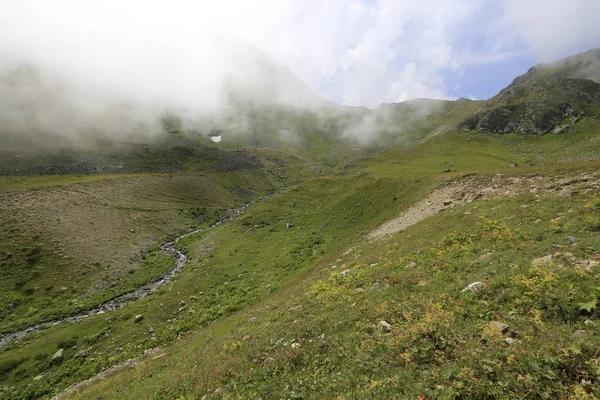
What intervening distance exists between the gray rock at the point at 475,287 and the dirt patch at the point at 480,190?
13721mm

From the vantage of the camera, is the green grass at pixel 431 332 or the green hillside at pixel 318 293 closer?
the green grass at pixel 431 332

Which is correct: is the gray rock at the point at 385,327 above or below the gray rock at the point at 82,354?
above

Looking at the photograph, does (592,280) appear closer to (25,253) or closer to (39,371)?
(39,371)

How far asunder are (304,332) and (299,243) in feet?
100

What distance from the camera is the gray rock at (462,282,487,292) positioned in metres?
11.8

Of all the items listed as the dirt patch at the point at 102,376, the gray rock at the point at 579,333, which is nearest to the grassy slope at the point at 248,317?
the dirt patch at the point at 102,376

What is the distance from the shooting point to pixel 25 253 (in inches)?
1796

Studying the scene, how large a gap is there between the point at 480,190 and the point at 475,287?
22008 mm

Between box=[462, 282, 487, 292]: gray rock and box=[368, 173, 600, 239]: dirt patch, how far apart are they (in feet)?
45.0

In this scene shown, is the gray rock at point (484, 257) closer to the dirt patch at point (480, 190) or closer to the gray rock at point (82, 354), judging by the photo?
the dirt patch at point (480, 190)

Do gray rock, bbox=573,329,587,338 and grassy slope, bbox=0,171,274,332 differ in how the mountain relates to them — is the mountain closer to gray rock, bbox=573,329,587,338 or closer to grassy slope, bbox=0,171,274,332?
grassy slope, bbox=0,171,274,332

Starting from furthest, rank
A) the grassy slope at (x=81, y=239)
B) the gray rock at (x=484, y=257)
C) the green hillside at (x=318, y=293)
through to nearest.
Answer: the grassy slope at (x=81, y=239) → the gray rock at (x=484, y=257) → the green hillside at (x=318, y=293)

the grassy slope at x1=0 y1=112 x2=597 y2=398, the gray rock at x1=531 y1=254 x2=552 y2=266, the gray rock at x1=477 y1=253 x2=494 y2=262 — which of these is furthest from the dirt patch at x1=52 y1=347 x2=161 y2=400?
the gray rock at x1=531 y1=254 x2=552 y2=266

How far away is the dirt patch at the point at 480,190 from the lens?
21.0 m
